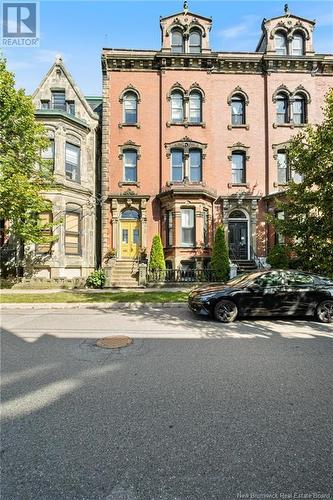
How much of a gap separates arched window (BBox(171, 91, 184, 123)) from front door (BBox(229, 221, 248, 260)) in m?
8.08

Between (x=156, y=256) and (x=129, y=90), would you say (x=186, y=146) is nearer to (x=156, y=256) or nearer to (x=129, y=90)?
(x=129, y=90)

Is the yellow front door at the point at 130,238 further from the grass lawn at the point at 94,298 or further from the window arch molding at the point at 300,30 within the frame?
the window arch molding at the point at 300,30

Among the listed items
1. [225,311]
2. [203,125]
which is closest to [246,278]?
[225,311]

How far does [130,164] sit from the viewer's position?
19.1 meters

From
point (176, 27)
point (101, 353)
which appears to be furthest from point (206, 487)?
point (176, 27)

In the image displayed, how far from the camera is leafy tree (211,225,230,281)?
52.6ft

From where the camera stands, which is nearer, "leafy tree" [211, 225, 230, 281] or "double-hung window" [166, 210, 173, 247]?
"leafy tree" [211, 225, 230, 281]

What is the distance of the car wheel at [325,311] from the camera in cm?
827

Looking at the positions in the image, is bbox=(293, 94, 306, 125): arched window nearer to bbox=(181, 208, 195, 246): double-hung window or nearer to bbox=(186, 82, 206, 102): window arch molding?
bbox=(186, 82, 206, 102): window arch molding

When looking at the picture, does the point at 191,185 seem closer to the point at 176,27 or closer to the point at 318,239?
the point at 318,239

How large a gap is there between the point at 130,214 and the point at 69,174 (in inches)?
183

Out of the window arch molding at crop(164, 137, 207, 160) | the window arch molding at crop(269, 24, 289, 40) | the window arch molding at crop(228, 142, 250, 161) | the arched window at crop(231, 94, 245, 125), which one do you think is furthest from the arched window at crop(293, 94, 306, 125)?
the window arch molding at crop(164, 137, 207, 160)

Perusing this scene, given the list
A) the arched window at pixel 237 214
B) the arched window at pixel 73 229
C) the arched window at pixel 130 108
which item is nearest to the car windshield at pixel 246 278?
the arched window at pixel 237 214

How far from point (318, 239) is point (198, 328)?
5568 millimetres
